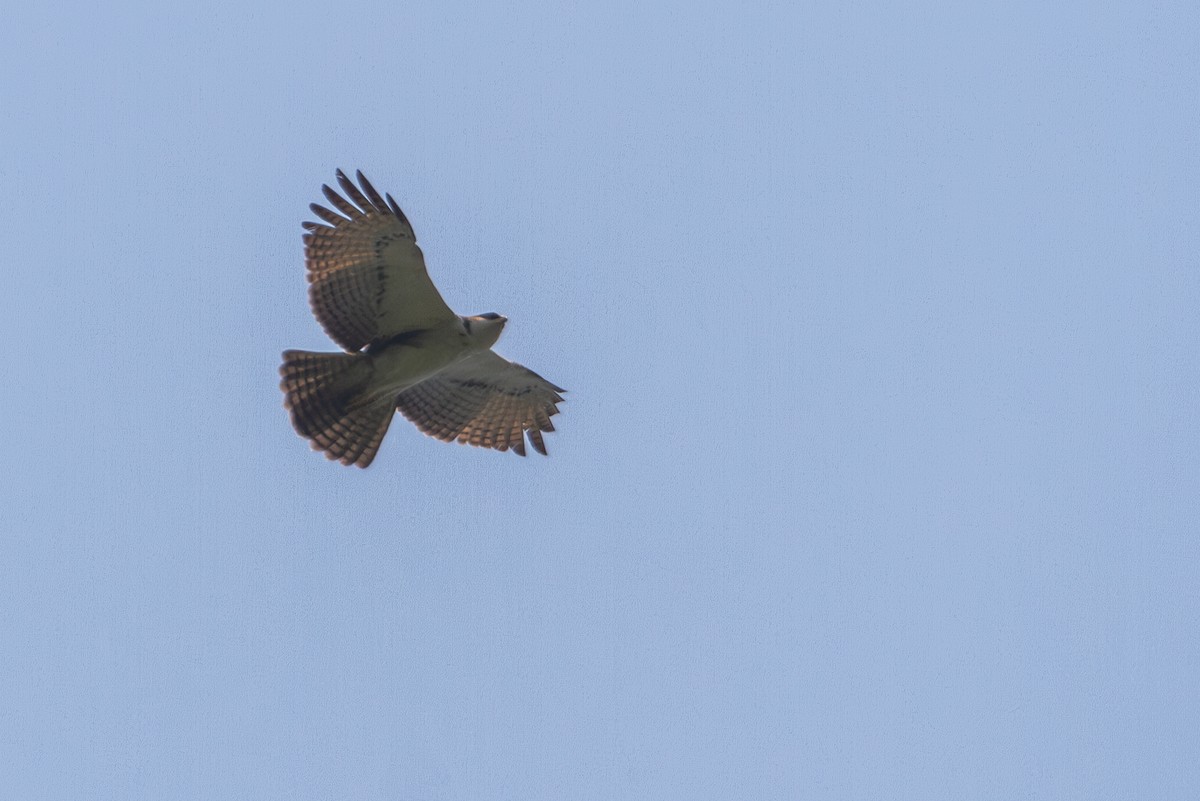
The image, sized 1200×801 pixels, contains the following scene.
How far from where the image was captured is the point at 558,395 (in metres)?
15.9

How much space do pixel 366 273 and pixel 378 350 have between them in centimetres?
80

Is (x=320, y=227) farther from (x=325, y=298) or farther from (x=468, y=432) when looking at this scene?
(x=468, y=432)

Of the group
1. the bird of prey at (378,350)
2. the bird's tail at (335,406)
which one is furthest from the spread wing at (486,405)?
the bird's tail at (335,406)

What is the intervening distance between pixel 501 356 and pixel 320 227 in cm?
219

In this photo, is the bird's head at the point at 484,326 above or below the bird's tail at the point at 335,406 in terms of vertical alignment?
above

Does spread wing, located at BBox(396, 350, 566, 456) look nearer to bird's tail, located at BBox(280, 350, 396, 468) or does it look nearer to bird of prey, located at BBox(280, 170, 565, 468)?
bird of prey, located at BBox(280, 170, 565, 468)

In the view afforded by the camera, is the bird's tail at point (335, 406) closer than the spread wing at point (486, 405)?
Yes

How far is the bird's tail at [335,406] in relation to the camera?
1455cm

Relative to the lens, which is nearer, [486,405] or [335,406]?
[335,406]

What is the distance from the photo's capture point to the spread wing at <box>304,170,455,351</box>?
13641 millimetres

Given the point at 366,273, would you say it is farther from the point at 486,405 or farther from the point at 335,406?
the point at 486,405

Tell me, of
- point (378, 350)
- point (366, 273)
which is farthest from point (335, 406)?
point (366, 273)

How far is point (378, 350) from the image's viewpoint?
1454 cm

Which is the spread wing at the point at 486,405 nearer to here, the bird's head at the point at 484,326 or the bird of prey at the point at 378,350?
the bird of prey at the point at 378,350
